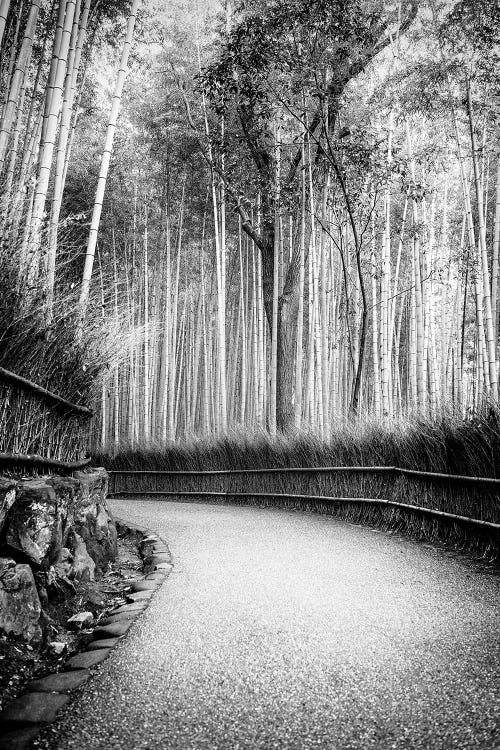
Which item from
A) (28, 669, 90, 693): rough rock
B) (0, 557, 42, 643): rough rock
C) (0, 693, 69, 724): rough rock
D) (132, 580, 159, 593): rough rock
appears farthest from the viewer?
(132, 580, 159, 593): rough rock

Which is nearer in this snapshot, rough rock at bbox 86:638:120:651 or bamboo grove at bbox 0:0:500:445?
rough rock at bbox 86:638:120:651

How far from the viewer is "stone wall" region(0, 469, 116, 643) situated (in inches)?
69.9

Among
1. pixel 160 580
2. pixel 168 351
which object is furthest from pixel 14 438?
pixel 168 351

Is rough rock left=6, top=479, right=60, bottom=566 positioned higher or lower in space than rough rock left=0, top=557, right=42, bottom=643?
higher

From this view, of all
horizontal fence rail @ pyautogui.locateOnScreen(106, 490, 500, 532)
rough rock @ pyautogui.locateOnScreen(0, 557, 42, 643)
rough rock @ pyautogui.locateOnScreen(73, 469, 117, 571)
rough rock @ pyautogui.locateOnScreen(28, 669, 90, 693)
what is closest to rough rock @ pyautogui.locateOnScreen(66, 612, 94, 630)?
rough rock @ pyautogui.locateOnScreen(0, 557, 42, 643)

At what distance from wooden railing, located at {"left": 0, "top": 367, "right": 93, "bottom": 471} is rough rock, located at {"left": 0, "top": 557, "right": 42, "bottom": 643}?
0.44 m

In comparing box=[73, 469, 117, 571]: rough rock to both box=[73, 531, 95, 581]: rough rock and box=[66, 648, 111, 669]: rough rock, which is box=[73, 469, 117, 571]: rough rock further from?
box=[66, 648, 111, 669]: rough rock

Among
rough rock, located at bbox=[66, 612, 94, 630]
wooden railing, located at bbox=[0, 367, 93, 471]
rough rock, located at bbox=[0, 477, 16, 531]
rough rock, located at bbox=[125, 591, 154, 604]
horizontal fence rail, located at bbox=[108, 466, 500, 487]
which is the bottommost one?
rough rock, located at bbox=[66, 612, 94, 630]

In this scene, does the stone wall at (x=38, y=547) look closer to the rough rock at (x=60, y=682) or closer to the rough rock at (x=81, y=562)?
the rough rock at (x=81, y=562)

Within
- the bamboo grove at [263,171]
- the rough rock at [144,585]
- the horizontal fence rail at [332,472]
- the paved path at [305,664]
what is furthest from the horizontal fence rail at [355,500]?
the rough rock at [144,585]

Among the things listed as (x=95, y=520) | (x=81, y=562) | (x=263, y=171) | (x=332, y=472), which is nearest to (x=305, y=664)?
(x=81, y=562)

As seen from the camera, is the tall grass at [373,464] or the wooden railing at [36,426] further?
the tall grass at [373,464]

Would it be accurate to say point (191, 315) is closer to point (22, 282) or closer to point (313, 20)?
point (313, 20)

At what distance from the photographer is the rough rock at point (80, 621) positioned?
207 centimetres
